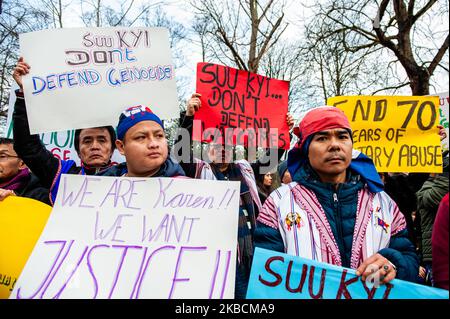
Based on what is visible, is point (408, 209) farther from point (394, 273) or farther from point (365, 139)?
point (394, 273)

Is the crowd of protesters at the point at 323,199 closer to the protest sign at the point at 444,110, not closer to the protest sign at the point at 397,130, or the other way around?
the protest sign at the point at 397,130

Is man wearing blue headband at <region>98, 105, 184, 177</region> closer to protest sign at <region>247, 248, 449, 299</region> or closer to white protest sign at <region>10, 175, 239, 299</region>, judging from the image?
white protest sign at <region>10, 175, 239, 299</region>

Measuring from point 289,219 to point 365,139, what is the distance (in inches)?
77.5

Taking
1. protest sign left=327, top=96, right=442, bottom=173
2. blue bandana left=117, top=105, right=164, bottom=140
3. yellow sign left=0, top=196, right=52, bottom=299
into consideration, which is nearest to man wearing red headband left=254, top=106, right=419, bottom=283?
blue bandana left=117, top=105, right=164, bottom=140

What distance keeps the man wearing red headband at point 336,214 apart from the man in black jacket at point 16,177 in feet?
5.11

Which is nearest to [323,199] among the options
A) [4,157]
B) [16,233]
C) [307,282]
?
[307,282]

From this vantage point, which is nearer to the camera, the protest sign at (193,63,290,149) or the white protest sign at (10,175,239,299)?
the white protest sign at (10,175,239,299)

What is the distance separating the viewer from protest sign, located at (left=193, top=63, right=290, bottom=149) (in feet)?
9.16

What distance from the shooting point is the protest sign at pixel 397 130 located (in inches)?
123

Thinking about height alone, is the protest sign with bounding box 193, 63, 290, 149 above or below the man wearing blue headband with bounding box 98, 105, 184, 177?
above

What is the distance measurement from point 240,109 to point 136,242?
1495mm

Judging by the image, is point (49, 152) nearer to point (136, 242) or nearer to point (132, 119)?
point (132, 119)

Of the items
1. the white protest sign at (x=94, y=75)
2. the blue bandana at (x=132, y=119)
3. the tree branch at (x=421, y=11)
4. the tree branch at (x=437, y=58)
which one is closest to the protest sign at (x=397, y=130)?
the white protest sign at (x=94, y=75)

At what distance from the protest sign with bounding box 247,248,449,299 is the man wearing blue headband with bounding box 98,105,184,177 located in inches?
27.1
